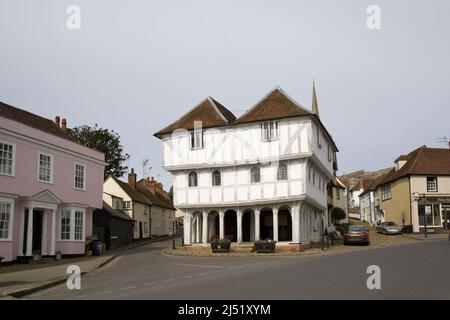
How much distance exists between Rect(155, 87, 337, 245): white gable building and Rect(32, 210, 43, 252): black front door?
10541 mm

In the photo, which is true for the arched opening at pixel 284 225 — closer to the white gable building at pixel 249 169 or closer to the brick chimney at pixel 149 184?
the white gable building at pixel 249 169

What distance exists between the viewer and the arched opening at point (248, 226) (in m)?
39.7

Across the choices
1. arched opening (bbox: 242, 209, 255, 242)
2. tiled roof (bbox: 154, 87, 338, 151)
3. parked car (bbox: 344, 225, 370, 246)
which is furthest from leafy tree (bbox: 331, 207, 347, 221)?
arched opening (bbox: 242, 209, 255, 242)

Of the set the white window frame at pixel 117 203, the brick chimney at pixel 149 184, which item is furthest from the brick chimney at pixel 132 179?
the brick chimney at pixel 149 184

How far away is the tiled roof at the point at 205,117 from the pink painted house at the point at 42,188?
6.14 meters

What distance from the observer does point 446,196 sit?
51.0 metres

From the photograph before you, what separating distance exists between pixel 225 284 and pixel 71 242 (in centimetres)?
2033

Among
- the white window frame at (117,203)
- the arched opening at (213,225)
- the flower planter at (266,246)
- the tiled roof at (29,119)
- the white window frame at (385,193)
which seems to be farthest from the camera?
the white window frame at (385,193)

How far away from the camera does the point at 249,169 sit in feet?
122

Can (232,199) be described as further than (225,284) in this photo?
Yes

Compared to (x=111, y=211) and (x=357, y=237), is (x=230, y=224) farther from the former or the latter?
(x=111, y=211)
